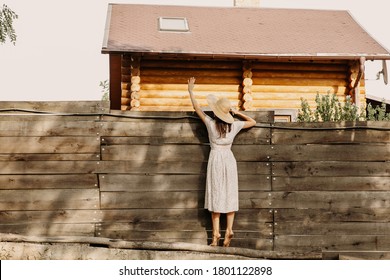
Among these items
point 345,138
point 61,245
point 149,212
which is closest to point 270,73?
point 345,138

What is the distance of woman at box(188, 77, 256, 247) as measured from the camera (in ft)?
16.9

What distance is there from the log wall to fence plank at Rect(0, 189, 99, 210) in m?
6.10

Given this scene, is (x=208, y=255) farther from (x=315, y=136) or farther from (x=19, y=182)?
(x=19, y=182)

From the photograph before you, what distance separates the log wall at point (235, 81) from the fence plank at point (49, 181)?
6044mm

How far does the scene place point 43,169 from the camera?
5242 millimetres

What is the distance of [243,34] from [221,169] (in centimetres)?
819

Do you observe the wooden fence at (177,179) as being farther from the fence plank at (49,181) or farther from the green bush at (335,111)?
the green bush at (335,111)

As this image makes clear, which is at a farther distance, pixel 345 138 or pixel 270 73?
pixel 270 73

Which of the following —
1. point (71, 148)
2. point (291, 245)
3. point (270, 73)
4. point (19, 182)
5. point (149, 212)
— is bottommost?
point (291, 245)

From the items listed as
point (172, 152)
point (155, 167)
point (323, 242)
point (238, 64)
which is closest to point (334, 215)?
point (323, 242)

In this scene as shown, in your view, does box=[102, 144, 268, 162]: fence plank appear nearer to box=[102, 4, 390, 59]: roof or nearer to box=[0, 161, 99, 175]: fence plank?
box=[0, 161, 99, 175]: fence plank

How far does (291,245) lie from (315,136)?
131cm

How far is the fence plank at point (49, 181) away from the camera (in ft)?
17.1
